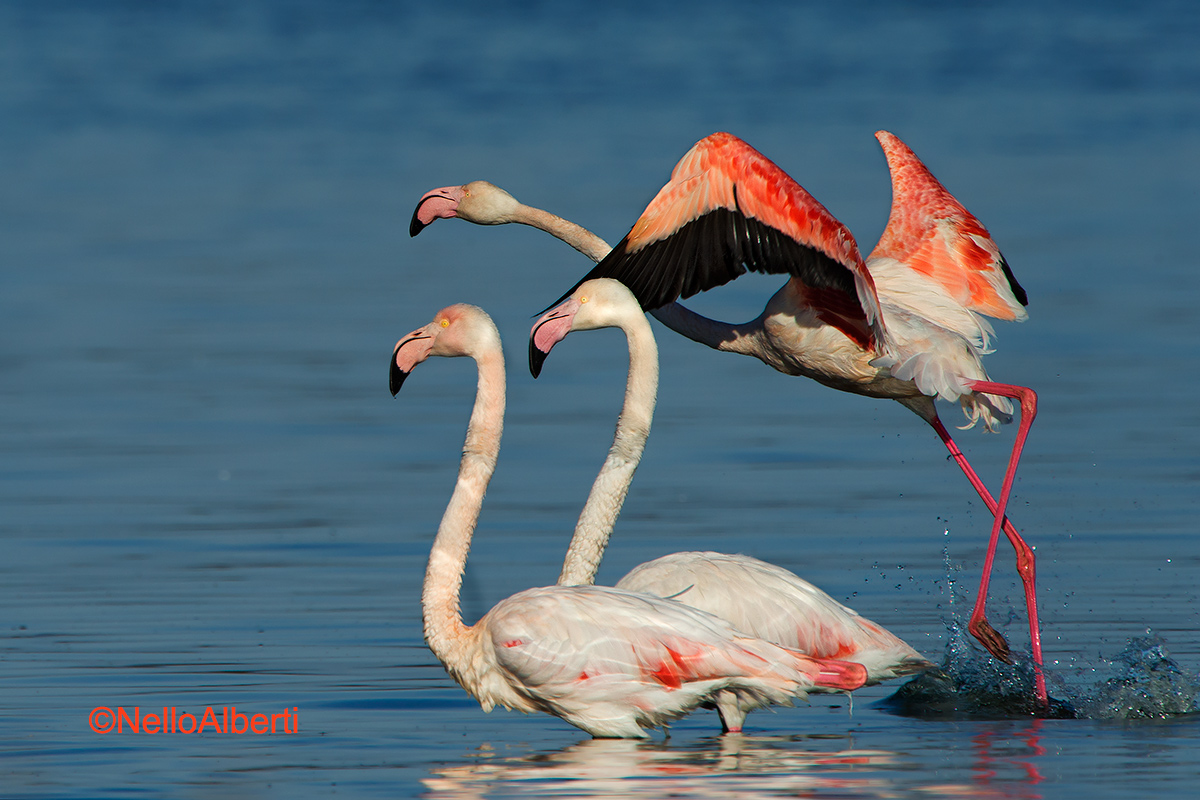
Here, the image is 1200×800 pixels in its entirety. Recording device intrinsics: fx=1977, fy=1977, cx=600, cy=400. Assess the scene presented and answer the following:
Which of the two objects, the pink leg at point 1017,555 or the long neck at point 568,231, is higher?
the long neck at point 568,231

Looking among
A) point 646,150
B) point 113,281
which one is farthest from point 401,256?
point 646,150

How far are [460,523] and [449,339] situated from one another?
2.46 ft

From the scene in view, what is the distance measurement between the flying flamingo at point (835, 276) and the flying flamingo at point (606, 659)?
149 cm

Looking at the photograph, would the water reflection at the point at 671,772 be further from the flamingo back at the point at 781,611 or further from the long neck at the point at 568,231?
the long neck at the point at 568,231

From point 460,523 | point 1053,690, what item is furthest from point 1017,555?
point 460,523

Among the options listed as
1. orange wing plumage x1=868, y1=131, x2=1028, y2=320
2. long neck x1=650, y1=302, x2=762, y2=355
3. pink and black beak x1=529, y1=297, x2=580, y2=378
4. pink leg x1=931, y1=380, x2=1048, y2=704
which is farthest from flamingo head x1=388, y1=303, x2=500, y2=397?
orange wing plumage x1=868, y1=131, x2=1028, y2=320

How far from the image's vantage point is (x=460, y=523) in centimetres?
784

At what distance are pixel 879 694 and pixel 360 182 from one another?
1807cm

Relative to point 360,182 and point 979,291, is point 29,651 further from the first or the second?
point 360,182

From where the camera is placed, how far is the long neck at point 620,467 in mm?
8148

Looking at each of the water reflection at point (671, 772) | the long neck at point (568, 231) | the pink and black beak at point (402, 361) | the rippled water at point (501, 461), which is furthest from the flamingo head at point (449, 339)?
the long neck at point (568, 231)

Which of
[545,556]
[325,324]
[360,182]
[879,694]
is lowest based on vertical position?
[879,694]

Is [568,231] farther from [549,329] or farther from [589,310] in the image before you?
[549,329]

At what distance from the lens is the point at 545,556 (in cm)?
991
